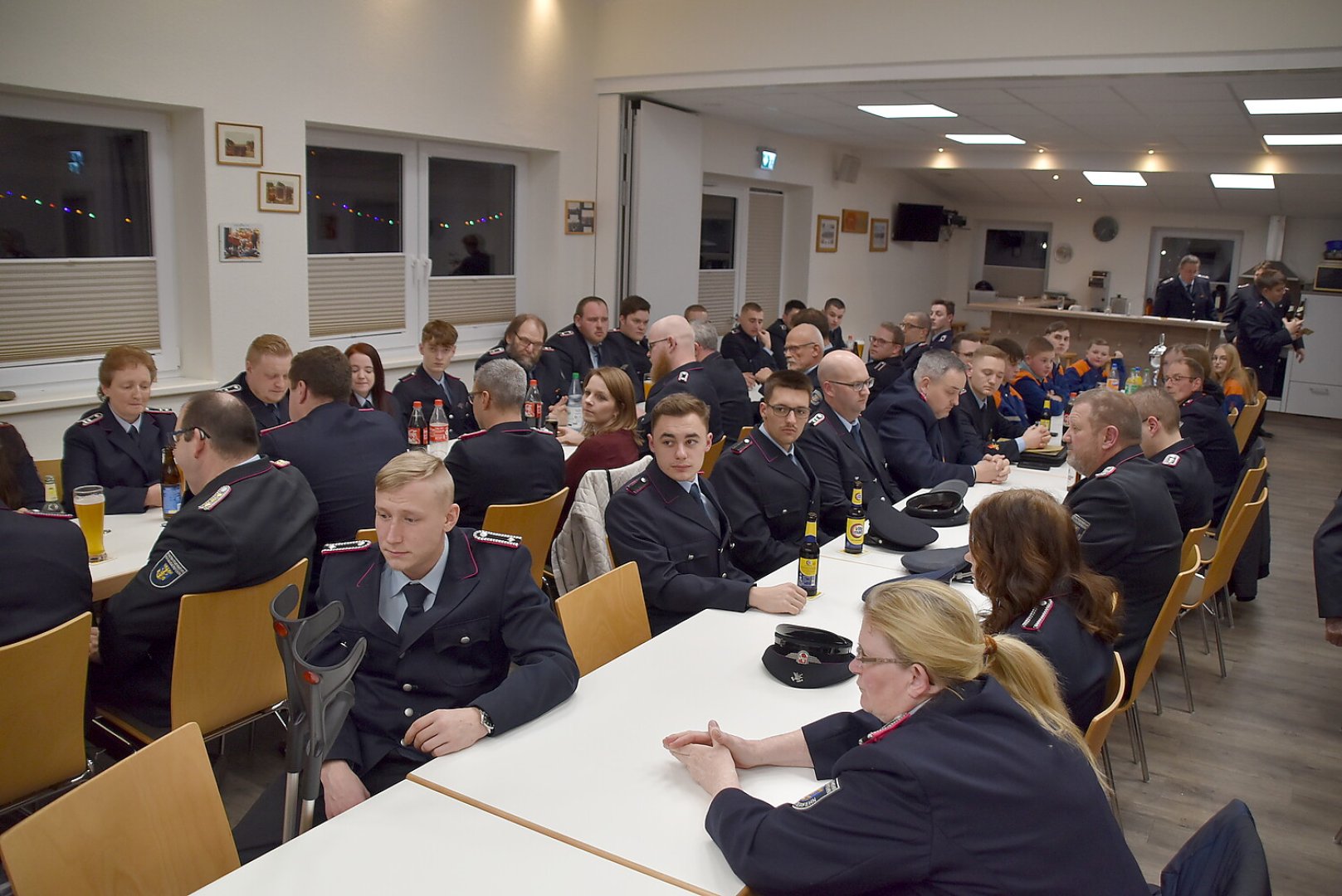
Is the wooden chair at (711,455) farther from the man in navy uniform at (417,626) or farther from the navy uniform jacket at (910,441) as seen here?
the man in navy uniform at (417,626)

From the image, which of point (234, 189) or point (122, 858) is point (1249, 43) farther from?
point (122, 858)

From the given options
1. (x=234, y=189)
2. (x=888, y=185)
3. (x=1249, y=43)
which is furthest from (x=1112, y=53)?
(x=888, y=185)

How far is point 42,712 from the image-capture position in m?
2.49

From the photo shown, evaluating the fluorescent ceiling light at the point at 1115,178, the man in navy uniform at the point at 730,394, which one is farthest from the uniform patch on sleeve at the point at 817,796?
the fluorescent ceiling light at the point at 1115,178

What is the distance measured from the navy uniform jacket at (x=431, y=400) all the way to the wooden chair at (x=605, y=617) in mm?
3127

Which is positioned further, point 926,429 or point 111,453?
point 926,429

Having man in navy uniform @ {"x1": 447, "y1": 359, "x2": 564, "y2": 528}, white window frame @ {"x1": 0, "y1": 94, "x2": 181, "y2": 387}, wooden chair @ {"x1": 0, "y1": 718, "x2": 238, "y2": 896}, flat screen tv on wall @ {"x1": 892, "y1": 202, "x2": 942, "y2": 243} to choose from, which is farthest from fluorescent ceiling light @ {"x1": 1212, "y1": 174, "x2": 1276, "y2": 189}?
wooden chair @ {"x1": 0, "y1": 718, "x2": 238, "y2": 896}

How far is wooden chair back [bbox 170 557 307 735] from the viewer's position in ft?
9.07

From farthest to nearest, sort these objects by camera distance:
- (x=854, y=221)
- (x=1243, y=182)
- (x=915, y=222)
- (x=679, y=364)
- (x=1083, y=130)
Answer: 1. (x=915, y=222)
2. (x=854, y=221)
3. (x=1243, y=182)
4. (x=1083, y=130)
5. (x=679, y=364)

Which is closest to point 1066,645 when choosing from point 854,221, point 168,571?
point 168,571

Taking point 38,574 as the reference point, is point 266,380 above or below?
above

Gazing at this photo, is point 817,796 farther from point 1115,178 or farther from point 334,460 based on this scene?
point 1115,178

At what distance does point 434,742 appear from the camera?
2.15 m

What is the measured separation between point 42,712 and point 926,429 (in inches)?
154
